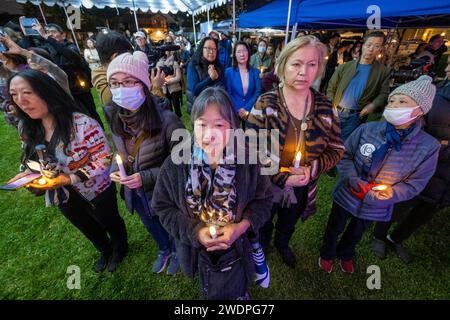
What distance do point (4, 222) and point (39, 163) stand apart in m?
2.64

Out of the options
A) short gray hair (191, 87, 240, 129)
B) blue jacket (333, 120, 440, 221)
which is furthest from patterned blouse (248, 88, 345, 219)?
short gray hair (191, 87, 240, 129)

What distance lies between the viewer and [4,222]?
11.3 feet

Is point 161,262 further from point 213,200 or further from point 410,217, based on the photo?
point 410,217

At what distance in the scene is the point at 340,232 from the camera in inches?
95.5

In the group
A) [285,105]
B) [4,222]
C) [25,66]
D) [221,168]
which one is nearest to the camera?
[221,168]

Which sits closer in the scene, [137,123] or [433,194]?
[137,123]

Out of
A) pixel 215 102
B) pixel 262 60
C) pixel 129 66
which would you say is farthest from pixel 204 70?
pixel 262 60

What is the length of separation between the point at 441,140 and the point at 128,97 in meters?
3.05

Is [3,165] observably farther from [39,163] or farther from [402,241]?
[402,241]

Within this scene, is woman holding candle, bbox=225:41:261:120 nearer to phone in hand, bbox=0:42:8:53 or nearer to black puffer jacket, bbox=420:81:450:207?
black puffer jacket, bbox=420:81:450:207

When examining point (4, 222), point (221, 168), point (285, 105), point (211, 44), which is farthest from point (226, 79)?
point (4, 222)

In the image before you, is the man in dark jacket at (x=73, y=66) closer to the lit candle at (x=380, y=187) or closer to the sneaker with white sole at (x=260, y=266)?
the sneaker with white sole at (x=260, y=266)

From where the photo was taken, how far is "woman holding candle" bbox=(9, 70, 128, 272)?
1.71m
